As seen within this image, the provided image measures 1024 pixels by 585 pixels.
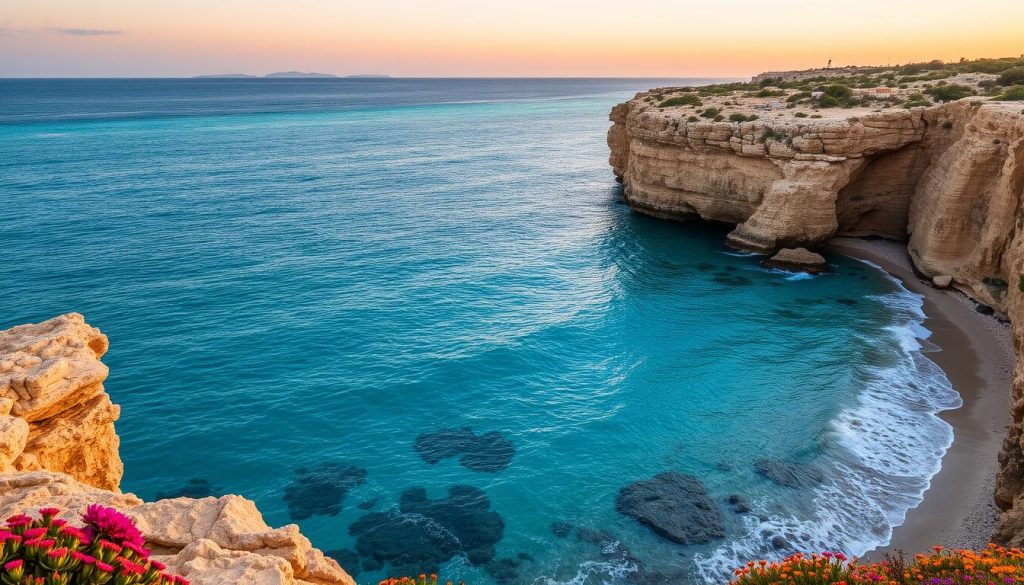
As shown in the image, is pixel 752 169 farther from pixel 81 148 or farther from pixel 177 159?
pixel 81 148

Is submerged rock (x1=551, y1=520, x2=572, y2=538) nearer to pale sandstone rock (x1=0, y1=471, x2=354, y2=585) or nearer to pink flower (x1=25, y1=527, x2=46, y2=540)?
pale sandstone rock (x1=0, y1=471, x2=354, y2=585)

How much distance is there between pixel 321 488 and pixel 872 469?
20239 millimetres

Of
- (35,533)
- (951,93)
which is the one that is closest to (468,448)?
(35,533)

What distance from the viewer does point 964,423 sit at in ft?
83.8

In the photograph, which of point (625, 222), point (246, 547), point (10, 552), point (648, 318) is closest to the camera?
point (10, 552)

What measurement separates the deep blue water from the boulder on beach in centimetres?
139

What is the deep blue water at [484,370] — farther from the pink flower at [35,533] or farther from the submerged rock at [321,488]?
the pink flower at [35,533]

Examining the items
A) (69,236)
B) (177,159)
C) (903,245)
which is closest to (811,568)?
(903,245)

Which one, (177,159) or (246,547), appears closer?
(246,547)

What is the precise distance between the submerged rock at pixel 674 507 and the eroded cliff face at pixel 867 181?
14274mm

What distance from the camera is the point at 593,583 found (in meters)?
18.2

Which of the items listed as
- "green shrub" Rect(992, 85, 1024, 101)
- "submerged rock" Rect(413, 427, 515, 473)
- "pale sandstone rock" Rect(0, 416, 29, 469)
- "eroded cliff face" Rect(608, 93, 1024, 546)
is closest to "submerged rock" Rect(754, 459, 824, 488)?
"submerged rock" Rect(413, 427, 515, 473)

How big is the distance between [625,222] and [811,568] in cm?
4636

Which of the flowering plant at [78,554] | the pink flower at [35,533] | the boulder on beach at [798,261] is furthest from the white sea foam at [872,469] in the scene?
the pink flower at [35,533]
